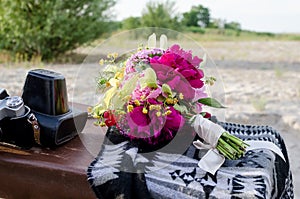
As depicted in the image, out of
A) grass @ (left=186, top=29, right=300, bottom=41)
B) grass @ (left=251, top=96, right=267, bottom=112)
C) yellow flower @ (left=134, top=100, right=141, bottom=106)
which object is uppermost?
yellow flower @ (left=134, top=100, right=141, bottom=106)

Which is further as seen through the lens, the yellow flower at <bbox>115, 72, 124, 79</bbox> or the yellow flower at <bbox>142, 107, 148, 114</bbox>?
the yellow flower at <bbox>115, 72, 124, 79</bbox>

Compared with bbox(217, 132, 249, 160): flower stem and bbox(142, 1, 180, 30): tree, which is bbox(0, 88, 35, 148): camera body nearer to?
bbox(217, 132, 249, 160): flower stem

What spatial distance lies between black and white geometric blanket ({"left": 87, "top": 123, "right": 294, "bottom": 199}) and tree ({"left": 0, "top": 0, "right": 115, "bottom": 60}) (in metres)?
4.38

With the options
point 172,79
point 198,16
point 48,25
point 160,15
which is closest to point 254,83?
point 198,16

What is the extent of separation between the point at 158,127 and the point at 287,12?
5442 millimetres

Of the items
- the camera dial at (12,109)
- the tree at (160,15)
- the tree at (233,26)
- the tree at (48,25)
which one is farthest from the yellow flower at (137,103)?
the tree at (233,26)

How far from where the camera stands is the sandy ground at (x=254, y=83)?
2244 millimetres

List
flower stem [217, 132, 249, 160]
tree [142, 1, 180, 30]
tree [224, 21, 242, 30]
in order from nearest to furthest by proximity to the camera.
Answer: flower stem [217, 132, 249, 160] → tree [142, 1, 180, 30] → tree [224, 21, 242, 30]

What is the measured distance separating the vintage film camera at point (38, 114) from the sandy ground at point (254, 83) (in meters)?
0.15

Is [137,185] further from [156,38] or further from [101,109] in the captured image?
[156,38]

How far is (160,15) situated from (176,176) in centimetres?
574

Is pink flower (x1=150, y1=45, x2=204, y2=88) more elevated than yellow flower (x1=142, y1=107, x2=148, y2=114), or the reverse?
pink flower (x1=150, y1=45, x2=204, y2=88)

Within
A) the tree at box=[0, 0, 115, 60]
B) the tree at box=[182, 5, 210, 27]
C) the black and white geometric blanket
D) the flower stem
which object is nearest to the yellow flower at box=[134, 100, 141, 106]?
the black and white geometric blanket

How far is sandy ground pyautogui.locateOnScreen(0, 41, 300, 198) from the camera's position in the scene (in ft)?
7.36
